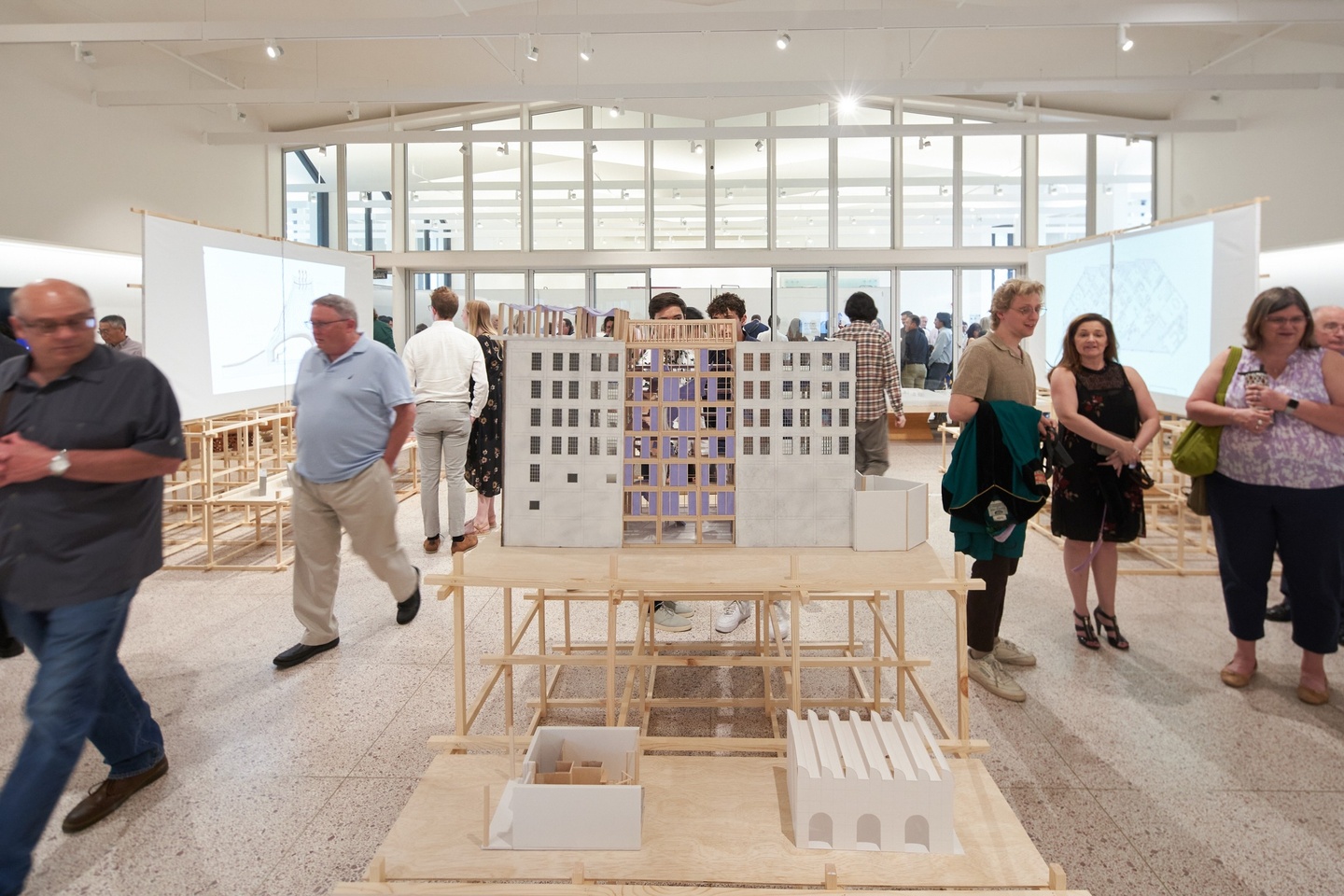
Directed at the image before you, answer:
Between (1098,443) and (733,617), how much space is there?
1.78 meters

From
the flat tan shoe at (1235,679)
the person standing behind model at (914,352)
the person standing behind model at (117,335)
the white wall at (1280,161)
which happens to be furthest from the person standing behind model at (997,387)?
the person standing behind model at (914,352)

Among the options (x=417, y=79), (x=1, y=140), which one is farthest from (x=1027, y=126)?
(x=1, y=140)

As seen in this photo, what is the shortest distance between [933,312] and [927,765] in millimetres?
11140

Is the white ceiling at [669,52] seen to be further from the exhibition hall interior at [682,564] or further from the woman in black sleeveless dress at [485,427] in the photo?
Result: the woman in black sleeveless dress at [485,427]

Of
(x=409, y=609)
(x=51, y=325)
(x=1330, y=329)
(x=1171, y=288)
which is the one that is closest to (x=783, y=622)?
(x=409, y=609)

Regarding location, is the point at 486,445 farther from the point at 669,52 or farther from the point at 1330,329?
the point at 669,52

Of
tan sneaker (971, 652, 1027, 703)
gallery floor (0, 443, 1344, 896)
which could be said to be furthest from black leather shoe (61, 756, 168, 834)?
tan sneaker (971, 652, 1027, 703)

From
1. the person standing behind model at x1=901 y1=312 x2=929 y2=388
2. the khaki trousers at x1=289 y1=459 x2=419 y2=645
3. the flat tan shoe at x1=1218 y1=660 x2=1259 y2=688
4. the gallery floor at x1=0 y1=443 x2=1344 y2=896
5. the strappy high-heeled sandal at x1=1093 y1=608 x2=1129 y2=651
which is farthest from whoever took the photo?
the person standing behind model at x1=901 y1=312 x2=929 y2=388

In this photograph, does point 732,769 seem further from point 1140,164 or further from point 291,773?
point 1140,164

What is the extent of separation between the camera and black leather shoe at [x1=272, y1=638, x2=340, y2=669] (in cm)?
329

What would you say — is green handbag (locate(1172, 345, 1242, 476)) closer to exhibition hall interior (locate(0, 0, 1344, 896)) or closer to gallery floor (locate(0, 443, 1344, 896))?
exhibition hall interior (locate(0, 0, 1344, 896))

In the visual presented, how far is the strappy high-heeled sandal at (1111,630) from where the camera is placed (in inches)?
135

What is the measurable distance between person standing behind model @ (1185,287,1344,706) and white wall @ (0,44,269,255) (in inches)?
360

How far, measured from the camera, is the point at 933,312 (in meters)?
11.9
